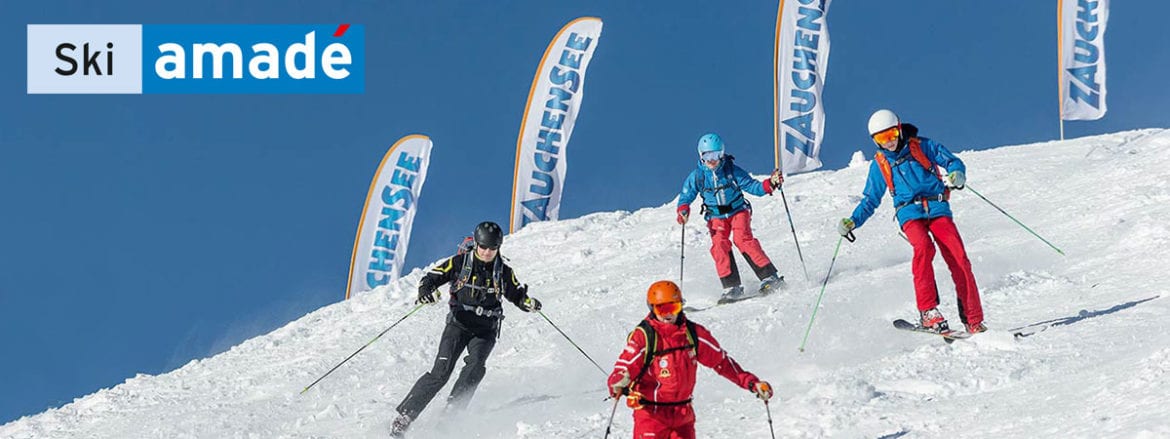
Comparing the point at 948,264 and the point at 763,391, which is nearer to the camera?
the point at 763,391

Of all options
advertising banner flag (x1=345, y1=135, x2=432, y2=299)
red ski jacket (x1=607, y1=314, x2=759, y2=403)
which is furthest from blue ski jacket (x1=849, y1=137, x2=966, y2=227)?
advertising banner flag (x1=345, y1=135, x2=432, y2=299)

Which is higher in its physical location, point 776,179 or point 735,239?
point 776,179

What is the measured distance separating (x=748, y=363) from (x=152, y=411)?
650 centimetres

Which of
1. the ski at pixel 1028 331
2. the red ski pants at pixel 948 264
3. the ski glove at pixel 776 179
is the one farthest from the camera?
the ski glove at pixel 776 179

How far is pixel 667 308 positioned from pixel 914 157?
11.4 feet

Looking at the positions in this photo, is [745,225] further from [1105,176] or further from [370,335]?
[1105,176]

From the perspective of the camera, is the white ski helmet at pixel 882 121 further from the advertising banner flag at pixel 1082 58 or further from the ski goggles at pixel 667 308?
the advertising banner flag at pixel 1082 58

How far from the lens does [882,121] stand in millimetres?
8500

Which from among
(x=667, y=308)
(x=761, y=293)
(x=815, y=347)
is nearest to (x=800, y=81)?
(x=761, y=293)

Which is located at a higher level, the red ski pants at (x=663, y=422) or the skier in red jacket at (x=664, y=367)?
the skier in red jacket at (x=664, y=367)

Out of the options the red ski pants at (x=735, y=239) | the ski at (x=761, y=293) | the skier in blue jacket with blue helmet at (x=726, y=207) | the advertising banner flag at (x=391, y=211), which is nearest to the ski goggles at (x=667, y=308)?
the skier in blue jacket with blue helmet at (x=726, y=207)

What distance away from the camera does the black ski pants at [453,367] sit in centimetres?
849

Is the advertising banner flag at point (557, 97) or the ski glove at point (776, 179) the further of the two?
the advertising banner flag at point (557, 97)

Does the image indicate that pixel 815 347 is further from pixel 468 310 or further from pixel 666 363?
pixel 666 363
